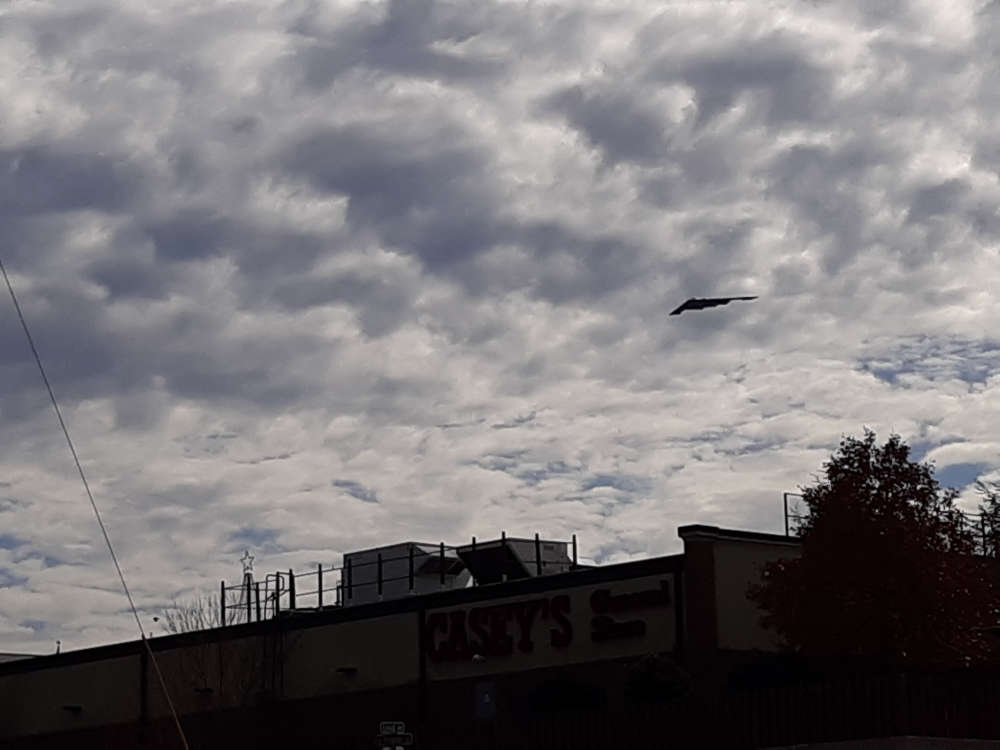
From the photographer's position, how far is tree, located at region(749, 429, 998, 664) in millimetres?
42219

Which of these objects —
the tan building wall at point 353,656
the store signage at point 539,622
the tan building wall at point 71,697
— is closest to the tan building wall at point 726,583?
the store signage at point 539,622

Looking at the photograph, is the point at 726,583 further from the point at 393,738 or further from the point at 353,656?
the point at 393,738

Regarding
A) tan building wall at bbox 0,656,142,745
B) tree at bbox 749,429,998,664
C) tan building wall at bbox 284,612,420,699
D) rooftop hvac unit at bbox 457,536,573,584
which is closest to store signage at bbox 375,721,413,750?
tree at bbox 749,429,998,664

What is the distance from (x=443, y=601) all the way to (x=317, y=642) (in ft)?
20.1

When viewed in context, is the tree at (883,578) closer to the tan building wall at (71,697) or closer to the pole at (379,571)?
the pole at (379,571)

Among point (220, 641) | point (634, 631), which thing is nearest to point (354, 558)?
point (220, 641)

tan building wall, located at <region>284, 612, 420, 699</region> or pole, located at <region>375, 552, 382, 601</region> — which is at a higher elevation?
pole, located at <region>375, 552, 382, 601</region>

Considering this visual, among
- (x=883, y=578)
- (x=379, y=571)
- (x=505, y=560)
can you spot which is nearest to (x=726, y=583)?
(x=883, y=578)

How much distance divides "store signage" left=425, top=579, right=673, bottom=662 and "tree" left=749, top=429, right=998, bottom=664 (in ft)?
14.2

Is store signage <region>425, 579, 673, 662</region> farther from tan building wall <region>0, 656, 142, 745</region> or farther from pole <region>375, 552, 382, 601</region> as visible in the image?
tan building wall <region>0, 656, 142, 745</region>

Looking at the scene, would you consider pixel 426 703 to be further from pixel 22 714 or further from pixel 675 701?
pixel 22 714

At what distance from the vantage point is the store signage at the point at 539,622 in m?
46.9

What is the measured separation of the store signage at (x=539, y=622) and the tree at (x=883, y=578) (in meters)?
4.34

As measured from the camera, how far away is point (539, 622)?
4922 cm
